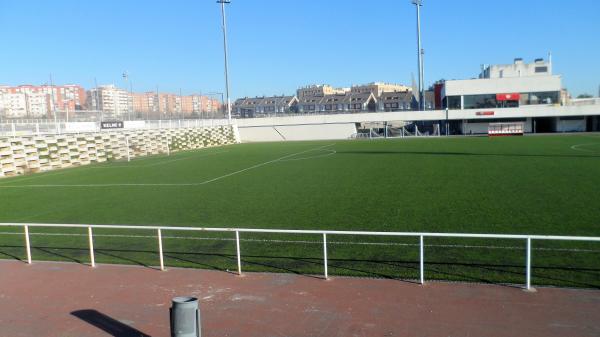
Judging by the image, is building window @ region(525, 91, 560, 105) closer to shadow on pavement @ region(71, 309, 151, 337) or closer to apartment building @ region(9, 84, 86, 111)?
apartment building @ region(9, 84, 86, 111)

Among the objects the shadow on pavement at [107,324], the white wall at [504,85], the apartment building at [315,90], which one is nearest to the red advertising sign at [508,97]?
the white wall at [504,85]

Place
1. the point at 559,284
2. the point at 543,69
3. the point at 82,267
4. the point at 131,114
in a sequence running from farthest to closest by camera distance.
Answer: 1. the point at 543,69
2. the point at 131,114
3. the point at 82,267
4. the point at 559,284

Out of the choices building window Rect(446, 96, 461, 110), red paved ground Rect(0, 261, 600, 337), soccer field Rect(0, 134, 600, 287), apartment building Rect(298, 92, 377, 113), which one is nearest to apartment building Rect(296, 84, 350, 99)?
apartment building Rect(298, 92, 377, 113)

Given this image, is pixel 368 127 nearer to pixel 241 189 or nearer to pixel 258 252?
pixel 241 189

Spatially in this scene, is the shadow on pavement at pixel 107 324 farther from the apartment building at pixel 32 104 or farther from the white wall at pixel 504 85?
the white wall at pixel 504 85

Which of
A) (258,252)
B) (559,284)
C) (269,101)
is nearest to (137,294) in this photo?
(258,252)

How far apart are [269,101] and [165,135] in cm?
8399

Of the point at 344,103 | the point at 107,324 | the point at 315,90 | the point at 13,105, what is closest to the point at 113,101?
the point at 13,105

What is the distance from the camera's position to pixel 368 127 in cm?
7725

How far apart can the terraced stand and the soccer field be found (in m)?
2.21

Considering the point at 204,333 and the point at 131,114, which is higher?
the point at 131,114

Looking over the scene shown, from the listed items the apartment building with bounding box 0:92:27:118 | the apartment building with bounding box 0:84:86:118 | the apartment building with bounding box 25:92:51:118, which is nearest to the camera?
the apartment building with bounding box 0:92:27:118

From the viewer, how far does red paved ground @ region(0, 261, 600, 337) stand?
7219 mm

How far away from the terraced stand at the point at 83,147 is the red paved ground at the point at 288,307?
954 inches
